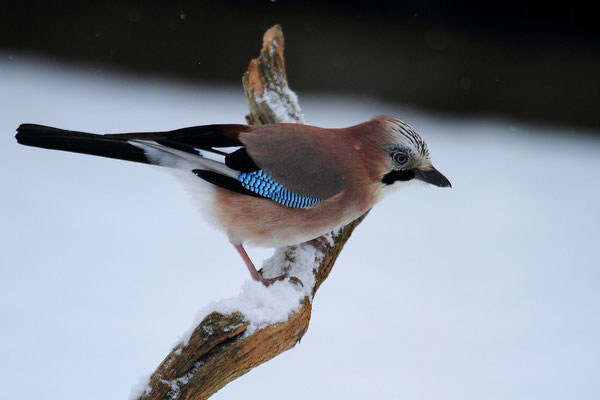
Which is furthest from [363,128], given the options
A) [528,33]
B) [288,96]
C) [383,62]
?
[528,33]

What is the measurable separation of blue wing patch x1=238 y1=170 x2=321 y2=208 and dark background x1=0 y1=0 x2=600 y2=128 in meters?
3.49

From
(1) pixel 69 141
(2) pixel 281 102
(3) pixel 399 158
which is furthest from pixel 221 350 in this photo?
(2) pixel 281 102

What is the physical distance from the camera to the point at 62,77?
556 cm

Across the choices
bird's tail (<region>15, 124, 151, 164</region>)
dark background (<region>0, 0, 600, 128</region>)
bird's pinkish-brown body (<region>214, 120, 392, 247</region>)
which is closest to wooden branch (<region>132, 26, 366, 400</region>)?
bird's pinkish-brown body (<region>214, 120, 392, 247</region>)

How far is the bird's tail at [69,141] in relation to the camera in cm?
218

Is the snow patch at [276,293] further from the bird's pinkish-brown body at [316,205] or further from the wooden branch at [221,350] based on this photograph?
the bird's pinkish-brown body at [316,205]

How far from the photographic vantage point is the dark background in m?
5.59

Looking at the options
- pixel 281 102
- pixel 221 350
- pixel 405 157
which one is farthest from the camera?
pixel 281 102

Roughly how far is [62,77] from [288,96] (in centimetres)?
307

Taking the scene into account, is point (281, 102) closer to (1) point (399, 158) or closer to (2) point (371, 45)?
(1) point (399, 158)

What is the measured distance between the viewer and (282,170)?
2.43 m

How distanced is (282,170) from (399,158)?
17.2 inches

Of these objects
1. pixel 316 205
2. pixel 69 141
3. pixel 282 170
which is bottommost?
pixel 316 205

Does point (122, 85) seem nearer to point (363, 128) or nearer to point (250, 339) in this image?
point (363, 128)
